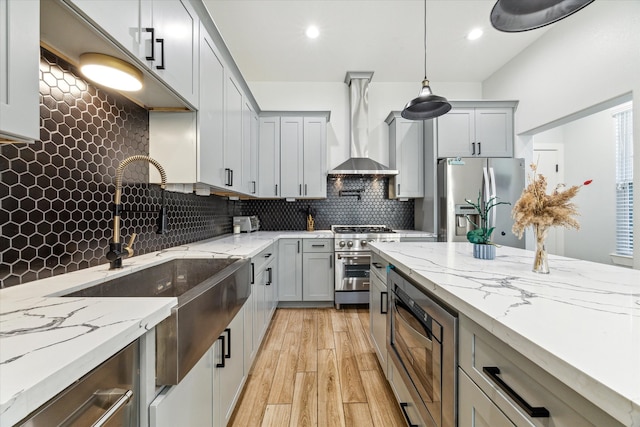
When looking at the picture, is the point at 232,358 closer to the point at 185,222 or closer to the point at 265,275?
the point at 265,275

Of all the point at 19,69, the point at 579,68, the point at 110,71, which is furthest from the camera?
the point at 579,68

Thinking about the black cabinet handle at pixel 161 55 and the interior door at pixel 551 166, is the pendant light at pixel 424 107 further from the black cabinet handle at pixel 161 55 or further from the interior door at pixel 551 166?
the interior door at pixel 551 166

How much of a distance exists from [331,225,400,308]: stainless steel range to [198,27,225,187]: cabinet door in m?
1.73

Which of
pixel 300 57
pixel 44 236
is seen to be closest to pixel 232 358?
pixel 44 236

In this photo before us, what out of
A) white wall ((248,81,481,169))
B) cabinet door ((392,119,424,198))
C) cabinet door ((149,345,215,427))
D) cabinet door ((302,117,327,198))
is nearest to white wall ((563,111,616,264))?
white wall ((248,81,481,169))

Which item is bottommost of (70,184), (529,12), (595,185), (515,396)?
(515,396)

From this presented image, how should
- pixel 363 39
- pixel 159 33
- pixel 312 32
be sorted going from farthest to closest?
pixel 363 39 < pixel 312 32 < pixel 159 33

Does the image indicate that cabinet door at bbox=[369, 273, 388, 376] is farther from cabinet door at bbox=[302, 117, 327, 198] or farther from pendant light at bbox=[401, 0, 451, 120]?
cabinet door at bbox=[302, 117, 327, 198]

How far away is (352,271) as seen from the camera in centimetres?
328

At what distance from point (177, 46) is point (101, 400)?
1621 millimetres

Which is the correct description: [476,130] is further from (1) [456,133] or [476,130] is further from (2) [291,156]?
(2) [291,156]

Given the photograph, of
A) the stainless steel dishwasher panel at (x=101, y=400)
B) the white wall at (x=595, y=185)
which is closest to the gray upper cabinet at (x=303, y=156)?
the stainless steel dishwasher panel at (x=101, y=400)

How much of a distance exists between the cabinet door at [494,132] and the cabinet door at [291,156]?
236cm

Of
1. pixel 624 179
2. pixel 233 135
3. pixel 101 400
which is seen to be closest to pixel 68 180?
pixel 101 400
